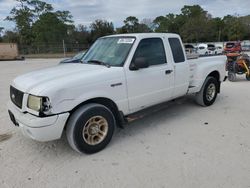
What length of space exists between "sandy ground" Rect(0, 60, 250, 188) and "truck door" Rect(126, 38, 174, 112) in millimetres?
563

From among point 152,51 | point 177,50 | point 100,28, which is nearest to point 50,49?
point 100,28

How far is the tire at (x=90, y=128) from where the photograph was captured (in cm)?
325

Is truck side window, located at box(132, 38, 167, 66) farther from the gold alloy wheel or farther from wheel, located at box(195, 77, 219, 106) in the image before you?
wheel, located at box(195, 77, 219, 106)

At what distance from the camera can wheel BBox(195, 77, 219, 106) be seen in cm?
556

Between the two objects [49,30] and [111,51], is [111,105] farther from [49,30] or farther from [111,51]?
[49,30]

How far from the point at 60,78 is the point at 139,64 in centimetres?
127

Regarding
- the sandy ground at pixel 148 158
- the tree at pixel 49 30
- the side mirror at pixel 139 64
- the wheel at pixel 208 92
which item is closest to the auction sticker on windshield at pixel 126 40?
the side mirror at pixel 139 64

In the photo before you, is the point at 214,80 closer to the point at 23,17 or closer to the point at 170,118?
the point at 170,118

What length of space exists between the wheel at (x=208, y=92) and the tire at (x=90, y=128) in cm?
282

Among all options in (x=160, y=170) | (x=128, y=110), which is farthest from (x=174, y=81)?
(x=160, y=170)

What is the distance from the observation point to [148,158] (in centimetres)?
333

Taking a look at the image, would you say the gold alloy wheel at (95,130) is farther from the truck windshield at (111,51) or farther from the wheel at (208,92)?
the wheel at (208,92)

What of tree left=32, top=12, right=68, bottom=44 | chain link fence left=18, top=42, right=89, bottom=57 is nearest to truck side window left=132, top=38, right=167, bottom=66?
chain link fence left=18, top=42, right=89, bottom=57

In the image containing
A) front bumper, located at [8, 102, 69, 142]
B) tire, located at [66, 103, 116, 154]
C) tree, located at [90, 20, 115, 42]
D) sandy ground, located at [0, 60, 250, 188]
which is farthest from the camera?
tree, located at [90, 20, 115, 42]
